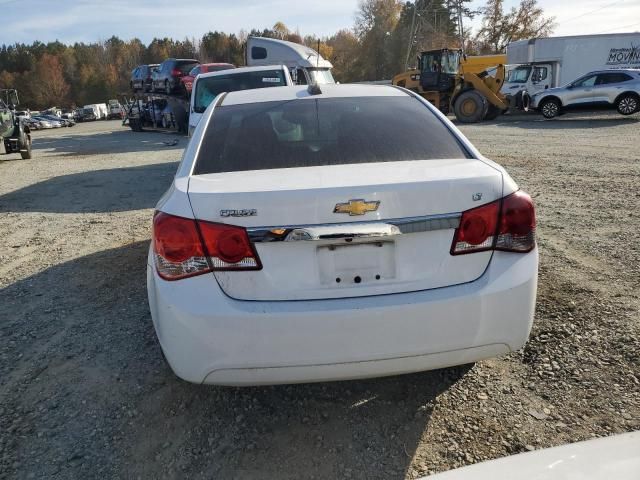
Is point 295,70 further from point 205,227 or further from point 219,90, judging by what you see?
point 205,227

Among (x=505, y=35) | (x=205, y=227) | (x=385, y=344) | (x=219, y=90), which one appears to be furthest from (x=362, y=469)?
(x=505, y=35)

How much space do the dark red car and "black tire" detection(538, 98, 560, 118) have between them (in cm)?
1283

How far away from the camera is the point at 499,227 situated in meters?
2.18

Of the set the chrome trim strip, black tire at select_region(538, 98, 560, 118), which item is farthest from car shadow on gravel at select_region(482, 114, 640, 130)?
the chrome trim strip

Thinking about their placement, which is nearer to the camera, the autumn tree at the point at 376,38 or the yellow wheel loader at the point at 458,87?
the yellow wheel loader at the point at 458,87

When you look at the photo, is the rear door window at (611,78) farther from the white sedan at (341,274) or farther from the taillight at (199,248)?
the taillight at (199,248)

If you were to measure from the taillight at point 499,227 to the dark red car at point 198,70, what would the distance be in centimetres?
1778

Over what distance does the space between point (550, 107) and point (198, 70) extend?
47.0 ft

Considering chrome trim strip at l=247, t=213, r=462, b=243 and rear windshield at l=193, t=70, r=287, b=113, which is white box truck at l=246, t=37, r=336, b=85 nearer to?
rear windshield at l=193, t=70, r=287, b=113

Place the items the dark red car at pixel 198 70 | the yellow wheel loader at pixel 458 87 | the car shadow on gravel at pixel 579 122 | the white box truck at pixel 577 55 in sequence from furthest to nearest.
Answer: the white box truck at pixel 577 55 < the yellow wheel loader at pixel 458 87 < the dark red car at pixel 198 70 < the car shadow on gravel at pixel 579 122

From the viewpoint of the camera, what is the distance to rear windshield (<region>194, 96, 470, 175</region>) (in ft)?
8.55

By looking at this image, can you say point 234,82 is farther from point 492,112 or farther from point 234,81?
point 492,112

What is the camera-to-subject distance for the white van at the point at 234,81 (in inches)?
388

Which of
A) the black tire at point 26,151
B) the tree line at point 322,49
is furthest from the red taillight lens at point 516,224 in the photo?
the tree line at point 322,49
